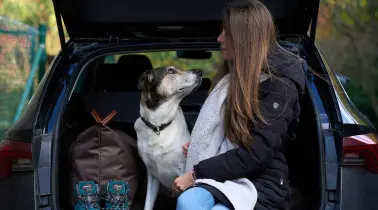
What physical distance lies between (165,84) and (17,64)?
4601mm

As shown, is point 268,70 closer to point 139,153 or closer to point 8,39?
point 139,153

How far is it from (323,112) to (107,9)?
1.64m

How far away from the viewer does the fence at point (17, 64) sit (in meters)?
7.68

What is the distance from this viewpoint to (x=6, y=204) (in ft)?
9.93

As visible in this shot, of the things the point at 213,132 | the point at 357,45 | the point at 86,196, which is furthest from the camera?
the point at 357,45

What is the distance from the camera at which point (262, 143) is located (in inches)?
104

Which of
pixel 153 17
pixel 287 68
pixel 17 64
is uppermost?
pixel 153 17

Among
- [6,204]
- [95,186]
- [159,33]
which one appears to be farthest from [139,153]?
[6,204]

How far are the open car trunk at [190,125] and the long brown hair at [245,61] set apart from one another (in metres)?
0.56

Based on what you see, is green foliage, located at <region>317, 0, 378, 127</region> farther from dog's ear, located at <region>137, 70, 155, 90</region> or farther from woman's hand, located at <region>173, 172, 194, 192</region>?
woman's hand, located at <region>173, 172, 194, 192</region>

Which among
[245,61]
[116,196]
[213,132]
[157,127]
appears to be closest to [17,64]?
[157,127]

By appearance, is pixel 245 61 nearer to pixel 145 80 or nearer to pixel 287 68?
pixel 287 68

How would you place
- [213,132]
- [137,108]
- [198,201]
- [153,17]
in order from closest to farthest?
[198,201] < [213,132] < [153,17] < [137,108]

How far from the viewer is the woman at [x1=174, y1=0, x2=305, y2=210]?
265 centimetres
